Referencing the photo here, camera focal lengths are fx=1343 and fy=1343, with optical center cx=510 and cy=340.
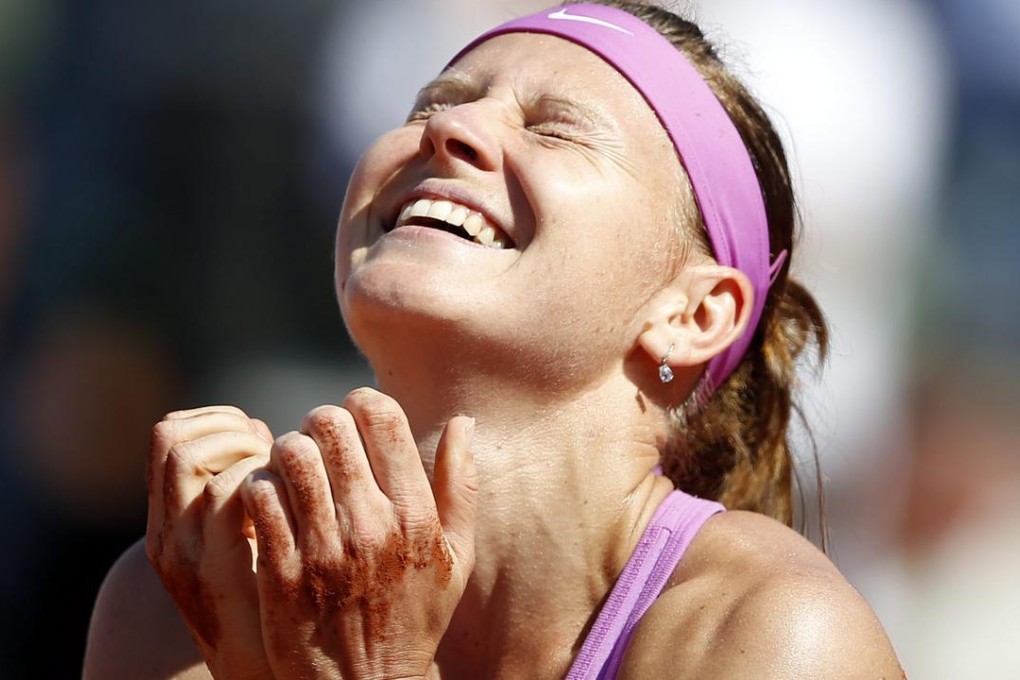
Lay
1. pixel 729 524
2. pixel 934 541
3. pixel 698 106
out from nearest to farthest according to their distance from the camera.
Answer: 1. pixel 729 524
2. pixel 698 106
3. pixel 934 541

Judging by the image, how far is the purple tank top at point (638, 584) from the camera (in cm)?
214

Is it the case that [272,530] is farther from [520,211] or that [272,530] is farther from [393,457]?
[520,211]

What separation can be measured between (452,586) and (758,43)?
331cm

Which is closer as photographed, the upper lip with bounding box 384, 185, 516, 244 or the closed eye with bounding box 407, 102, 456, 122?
the upper lip with bounding box 384, 185, 516, 244

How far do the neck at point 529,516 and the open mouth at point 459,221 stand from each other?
235 mm

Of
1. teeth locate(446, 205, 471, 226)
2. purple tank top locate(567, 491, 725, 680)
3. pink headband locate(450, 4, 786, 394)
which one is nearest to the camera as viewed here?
purple tank top locate(567, 491, 725, 680)

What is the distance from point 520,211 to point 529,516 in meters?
0.52

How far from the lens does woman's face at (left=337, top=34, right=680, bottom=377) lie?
216 cm

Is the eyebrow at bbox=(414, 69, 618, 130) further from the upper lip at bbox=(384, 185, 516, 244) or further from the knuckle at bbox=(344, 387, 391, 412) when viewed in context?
the knuckle at bbox=(344, 387, 391, 412)

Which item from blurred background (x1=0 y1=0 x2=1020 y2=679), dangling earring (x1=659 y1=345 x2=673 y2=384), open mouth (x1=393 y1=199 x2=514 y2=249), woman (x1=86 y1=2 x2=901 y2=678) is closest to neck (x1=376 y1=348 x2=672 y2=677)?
woman (x1=86 y1=2 x2=901 y2=678)

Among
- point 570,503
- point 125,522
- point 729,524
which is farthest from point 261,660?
point 125,522

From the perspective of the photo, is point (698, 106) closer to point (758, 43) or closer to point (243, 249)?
point (758, 43)

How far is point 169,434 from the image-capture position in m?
1.96

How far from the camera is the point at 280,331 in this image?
190 inches
